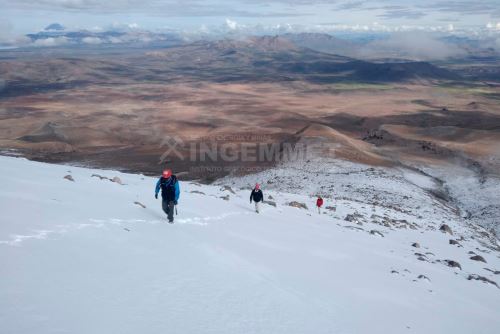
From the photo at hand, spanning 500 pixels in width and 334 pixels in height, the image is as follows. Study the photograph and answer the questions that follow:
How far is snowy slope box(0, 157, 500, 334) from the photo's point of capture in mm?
5578

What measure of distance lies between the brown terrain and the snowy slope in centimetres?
3181

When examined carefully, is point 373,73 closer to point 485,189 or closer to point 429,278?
point 485,189

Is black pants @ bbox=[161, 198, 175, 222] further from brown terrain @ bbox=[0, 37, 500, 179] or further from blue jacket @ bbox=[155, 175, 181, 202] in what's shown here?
brown terrain @ bbox=[0, 37, 500, 179]

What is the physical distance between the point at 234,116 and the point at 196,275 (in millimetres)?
90186

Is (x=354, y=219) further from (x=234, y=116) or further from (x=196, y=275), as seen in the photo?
(x=234, y=116)

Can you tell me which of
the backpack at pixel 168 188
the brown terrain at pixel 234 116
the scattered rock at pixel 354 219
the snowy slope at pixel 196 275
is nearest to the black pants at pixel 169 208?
the backpack at pixel 168 188

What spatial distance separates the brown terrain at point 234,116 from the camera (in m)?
54.1

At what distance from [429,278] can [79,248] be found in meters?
8.65

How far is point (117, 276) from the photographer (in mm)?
6551

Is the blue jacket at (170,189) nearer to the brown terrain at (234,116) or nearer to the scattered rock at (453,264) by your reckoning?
the scattered rock at (453,264)

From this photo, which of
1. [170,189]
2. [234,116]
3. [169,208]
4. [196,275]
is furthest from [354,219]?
[234,116]

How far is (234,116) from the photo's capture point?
317 feet

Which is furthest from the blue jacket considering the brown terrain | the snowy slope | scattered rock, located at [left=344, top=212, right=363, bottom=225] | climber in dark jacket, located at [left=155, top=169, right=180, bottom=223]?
the brown terrain

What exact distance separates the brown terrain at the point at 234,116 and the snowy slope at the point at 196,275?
31.8m
